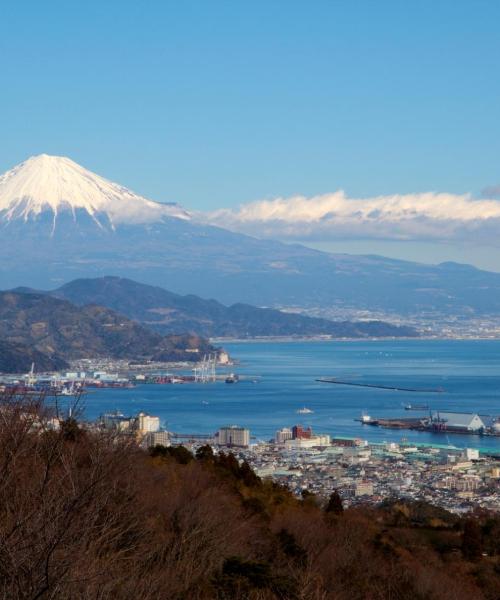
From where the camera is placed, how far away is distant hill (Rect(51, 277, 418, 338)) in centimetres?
9100

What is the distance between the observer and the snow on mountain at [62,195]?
421 ft

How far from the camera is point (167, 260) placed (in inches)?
5172

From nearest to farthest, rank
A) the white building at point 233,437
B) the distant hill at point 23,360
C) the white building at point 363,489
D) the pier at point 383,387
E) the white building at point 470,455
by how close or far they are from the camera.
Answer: the white building at point 363,489 < the white building at point 470,455 < the white building at point 233,437 < the pier at point 383,387 < the distant hill at point 23,360

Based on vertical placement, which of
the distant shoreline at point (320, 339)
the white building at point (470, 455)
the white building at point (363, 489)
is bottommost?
the white building at point (470, 455)

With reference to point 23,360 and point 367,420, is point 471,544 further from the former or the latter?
point 23,360

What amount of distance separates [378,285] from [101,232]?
33240 mm

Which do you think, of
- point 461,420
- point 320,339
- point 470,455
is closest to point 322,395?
point 461,420

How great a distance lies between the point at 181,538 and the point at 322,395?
36.3m

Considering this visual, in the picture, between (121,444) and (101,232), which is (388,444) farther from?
(101,232)

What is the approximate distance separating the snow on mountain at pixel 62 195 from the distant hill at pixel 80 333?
59.3 metres

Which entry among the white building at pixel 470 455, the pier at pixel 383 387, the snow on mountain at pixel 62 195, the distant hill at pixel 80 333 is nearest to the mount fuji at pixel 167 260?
the snow on mountain at pixel 62 195

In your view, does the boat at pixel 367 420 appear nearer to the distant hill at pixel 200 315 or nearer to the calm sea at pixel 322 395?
the calm sea at pixel 322 395

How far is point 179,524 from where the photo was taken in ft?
20.4

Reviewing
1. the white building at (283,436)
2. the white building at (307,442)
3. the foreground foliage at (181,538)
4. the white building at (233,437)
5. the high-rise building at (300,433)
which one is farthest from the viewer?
the white building at (283,436)
